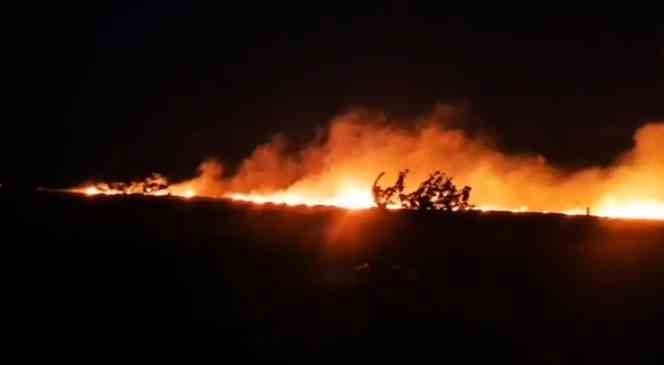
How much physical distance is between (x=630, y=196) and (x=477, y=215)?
23.8 ft

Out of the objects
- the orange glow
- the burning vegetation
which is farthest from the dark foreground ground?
the orange glow

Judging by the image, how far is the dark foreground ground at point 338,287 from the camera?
14219 millimetres

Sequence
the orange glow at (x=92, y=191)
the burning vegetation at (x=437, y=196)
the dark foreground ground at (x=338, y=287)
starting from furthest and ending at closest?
1. the orange glow at (x=92, y=191)
2. the burning vegetation at (x=437, y=196)
3. the dark foreground ground at (x=338, y=287)

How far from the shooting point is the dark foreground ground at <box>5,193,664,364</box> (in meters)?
14.2

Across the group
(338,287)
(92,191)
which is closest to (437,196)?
(338,287)

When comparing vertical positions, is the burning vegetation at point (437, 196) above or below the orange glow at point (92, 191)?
below

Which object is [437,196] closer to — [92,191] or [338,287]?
[338,287]

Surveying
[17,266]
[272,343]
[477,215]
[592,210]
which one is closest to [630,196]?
[592,210]

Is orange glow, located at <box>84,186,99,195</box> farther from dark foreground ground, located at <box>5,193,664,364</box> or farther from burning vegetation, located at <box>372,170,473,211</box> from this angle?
burning vegetation, located at <box>372,170,473,211</box>

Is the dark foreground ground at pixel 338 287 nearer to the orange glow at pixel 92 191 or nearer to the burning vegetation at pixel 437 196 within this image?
the burning vegetation at pixel 437 196

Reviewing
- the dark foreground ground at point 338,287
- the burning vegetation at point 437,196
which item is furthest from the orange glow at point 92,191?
the burning vegetation at point 437,196

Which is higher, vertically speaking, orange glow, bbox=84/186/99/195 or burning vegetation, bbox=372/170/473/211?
orange glow, bbox=84/186/99/195

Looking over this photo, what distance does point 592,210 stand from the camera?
22.5 metres

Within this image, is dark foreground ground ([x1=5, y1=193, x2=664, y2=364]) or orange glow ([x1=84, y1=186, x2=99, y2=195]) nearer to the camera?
dark foreground ground ([x1=5, y1=193, x2=664, y2=364])
